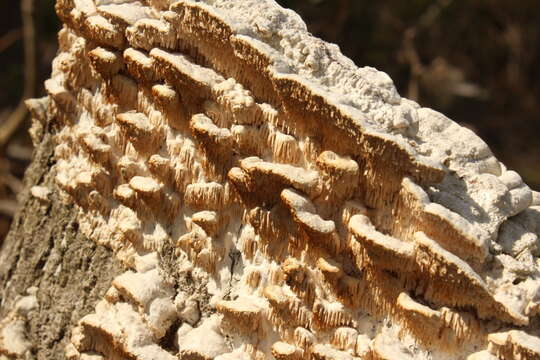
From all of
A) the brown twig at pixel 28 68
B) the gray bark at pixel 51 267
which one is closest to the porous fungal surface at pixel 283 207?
the gray bark at pixel 51 267

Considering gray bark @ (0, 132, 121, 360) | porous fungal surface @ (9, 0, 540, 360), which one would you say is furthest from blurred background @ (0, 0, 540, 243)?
porous fungal surface @ (9, 0, 540, 360)

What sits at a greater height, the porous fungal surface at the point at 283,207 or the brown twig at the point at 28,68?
the brown twig at the point at 28,68

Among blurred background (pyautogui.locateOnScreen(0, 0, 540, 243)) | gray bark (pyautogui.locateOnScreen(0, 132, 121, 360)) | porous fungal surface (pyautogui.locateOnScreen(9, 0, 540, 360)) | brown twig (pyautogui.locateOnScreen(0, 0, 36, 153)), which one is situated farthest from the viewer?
blurred background (pyautogui.locateOnScreen(0, 0, 540, 243))

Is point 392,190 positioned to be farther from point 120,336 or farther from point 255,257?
point 120,336

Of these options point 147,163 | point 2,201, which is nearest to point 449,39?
point 2,201

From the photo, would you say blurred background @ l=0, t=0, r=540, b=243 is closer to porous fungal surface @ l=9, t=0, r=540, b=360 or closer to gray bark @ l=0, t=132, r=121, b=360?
gray bark @ l=0, t=132, r=121, b=360

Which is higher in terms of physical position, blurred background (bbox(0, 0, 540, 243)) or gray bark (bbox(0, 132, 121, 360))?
blurred background (bbox(0, 0, 540, 243))

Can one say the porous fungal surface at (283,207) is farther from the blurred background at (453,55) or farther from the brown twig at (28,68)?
the blurred background at (453,55)
